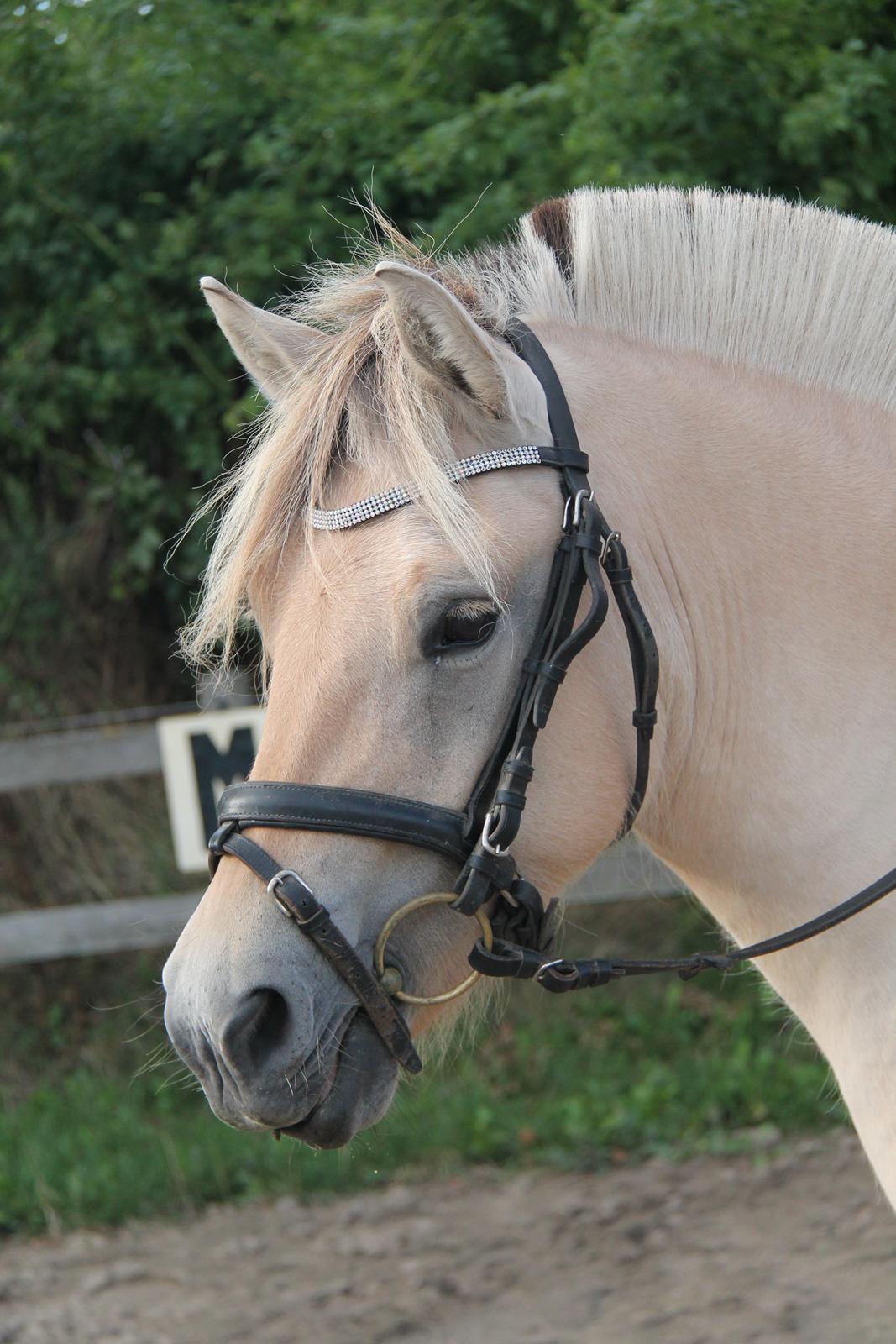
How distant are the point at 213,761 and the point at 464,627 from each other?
2599 millimetres

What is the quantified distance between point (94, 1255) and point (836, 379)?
11.9 ft

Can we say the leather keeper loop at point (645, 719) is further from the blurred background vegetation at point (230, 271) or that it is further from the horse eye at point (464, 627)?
the blurred background vegetation at point (230, 271)

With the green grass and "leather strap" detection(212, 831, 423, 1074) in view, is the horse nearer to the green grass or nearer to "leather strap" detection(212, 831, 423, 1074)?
"leather strap" detection(212, 831, 423, 1074)

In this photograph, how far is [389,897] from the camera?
1.67 m

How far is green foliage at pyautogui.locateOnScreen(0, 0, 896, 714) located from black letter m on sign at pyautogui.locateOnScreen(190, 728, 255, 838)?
590mm

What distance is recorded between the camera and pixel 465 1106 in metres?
4.51

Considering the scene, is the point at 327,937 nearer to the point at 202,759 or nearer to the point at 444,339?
the point at 444,339

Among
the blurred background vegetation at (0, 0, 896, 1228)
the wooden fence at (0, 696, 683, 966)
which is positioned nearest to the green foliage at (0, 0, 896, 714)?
the blurred background vegetation at (0, 0, 896, 1228)

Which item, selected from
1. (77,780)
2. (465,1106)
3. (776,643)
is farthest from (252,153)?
(465,1106)

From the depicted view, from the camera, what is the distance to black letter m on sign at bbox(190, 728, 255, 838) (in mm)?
4090

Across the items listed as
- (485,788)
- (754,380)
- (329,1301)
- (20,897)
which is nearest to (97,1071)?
(20,897)

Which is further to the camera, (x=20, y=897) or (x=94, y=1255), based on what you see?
(x=20, y=897)

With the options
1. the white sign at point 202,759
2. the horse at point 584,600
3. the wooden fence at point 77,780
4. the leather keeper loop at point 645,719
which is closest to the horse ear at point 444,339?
the horse at point 584,600

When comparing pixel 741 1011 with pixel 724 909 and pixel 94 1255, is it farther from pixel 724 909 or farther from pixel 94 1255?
pixel 724 909
